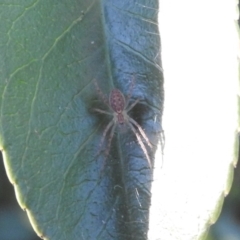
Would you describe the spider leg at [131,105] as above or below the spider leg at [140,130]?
above

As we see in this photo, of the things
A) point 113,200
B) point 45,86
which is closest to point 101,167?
point 113,200

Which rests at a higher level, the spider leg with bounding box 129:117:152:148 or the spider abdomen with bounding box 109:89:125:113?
the spider abdomen with bounding box 109:89:125:113

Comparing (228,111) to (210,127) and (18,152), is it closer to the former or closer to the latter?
(210,127)
